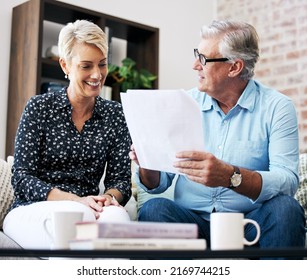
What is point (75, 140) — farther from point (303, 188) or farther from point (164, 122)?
point (303, 188)

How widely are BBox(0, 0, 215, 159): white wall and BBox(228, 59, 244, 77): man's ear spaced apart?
220 centimetres

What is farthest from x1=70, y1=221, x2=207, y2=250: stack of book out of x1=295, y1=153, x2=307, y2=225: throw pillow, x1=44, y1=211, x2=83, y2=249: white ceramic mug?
x1=295, y1=153, x2=307, y2=225: throw pillow

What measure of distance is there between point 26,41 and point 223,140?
198 cm

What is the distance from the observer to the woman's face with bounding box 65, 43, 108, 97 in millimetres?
2113

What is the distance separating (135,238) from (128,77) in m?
2.99

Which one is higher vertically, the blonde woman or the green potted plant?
the green potted plant

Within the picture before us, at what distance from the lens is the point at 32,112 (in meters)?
2.07

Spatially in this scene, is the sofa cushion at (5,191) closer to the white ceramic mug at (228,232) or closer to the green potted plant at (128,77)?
the white ceramic mug at (228,232)

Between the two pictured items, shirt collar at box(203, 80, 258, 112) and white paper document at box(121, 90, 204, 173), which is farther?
shirt collar at box(203, 80, 258, 112)

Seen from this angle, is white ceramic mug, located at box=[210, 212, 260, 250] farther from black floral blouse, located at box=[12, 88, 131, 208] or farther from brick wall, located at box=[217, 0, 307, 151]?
brick wall, located at box=[217, 0, 307, 151]

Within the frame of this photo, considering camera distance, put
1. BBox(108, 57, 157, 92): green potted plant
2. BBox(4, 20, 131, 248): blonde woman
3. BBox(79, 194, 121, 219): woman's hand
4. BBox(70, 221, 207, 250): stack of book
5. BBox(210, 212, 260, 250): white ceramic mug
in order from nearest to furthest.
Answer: BBox(70, 221, 207, 250): stack of book, BBox(210, 212, 260, 250): white ceramic mug, BBox(79, 194, 121, 219): woman's hand, BBox(4, 20, 131, 248): blonde woman, BBox(108, 57, 157, 92): green potted plant

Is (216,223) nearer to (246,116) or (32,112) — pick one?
(246,116)

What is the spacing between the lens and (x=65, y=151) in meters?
2.06

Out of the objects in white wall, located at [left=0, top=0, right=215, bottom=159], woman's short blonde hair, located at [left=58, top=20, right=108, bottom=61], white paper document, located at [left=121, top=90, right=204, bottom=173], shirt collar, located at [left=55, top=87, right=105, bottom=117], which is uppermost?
white wall, located at [left=0, top=0, right=215, bottom=159]
